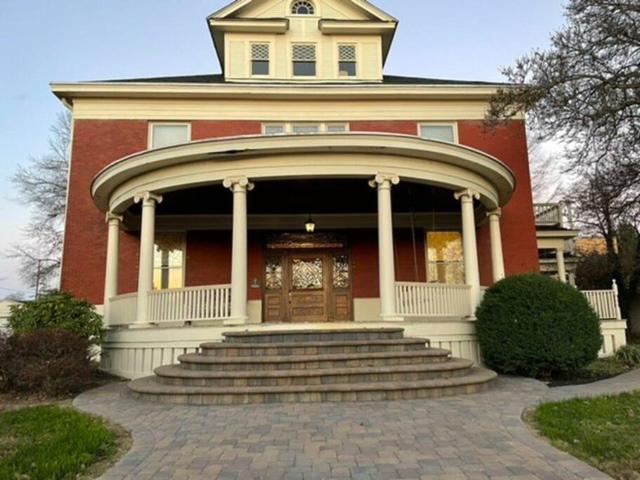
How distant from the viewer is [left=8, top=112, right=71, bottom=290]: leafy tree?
88.8 feet

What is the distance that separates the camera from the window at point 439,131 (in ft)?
45.8

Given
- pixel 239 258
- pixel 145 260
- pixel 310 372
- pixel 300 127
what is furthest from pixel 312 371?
pixel 300 127

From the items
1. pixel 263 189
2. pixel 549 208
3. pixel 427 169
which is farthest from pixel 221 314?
pixel 549 208

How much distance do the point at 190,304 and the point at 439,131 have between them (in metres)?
9.17

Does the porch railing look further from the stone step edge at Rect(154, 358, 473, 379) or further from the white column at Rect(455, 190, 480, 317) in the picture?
the stone step edge at Rect(154, 358, 473, 379)

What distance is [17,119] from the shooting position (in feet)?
66.1

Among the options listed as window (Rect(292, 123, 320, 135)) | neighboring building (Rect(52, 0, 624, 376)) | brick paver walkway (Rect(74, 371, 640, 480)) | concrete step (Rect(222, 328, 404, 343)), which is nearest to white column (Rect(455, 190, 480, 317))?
neighboring building (Rect(52, 0, 624, 376))

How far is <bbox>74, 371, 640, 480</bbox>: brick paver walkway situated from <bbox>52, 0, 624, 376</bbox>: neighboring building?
3.33 metres

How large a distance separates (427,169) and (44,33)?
51.9 ft

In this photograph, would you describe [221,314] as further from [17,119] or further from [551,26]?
[17,119]

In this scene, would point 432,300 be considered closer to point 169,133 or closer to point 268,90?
point 268,90

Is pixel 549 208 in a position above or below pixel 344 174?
above

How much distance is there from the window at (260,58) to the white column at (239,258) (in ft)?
24.8

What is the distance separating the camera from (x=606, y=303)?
42.3 ft
